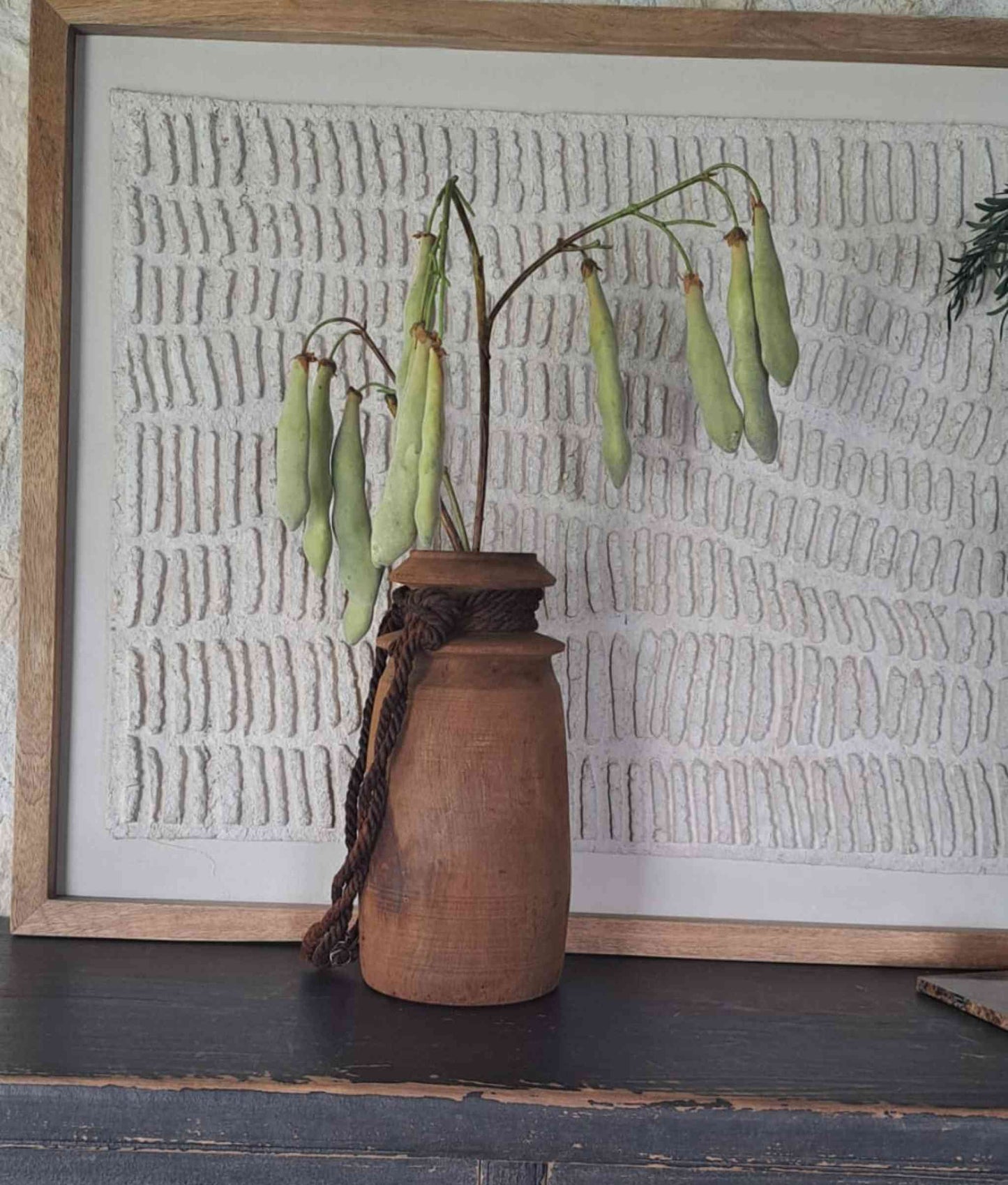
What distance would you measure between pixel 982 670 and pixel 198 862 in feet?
1.67

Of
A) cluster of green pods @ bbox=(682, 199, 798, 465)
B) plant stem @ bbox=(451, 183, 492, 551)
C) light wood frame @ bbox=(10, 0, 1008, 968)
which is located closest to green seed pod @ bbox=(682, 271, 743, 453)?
cluster of green pods @ bbox=(682, 199, 798, 465)

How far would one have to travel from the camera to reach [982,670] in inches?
31.8

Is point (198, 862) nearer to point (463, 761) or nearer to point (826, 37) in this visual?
point (463, 761)

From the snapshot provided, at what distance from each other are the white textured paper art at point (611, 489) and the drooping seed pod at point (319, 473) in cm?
10

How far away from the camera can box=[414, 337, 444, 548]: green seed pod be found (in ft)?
2.03

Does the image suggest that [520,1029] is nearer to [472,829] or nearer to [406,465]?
[472,829]

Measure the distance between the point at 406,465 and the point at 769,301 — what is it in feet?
0.71

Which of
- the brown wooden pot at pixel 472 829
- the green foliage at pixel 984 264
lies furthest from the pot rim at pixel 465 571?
the green foliage at pixel 984 264

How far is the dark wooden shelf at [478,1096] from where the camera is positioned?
552mm

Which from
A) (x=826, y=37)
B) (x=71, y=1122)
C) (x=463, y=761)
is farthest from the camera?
(x=826, y=37)

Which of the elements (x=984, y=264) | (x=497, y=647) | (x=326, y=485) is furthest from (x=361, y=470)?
(x=984, y=264)

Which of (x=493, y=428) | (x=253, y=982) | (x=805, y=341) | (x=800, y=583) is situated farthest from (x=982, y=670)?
(x=253, y=982)

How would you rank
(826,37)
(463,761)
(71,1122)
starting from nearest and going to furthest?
(71,1122) → (463,761) → (826,37)

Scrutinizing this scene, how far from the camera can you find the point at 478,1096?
55 centimetres
